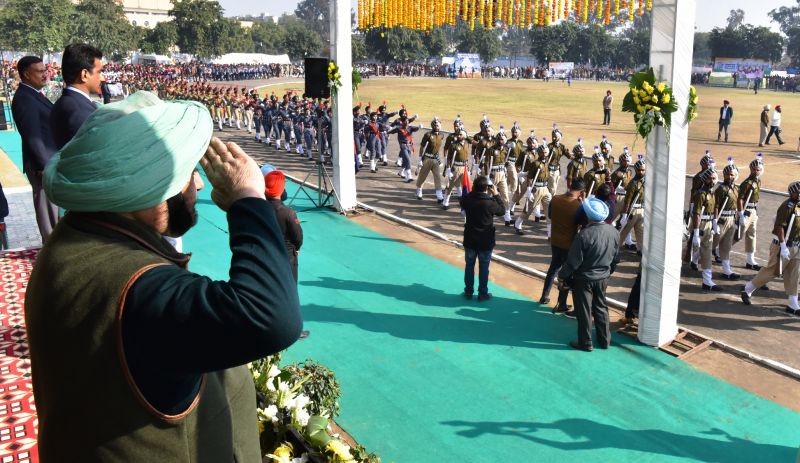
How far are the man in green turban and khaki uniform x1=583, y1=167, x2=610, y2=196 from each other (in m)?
10.6

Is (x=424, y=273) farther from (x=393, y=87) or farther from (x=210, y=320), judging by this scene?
(x=393, y=87)

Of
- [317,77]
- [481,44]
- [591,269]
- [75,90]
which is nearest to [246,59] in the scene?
[481,44]

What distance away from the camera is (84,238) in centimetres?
151

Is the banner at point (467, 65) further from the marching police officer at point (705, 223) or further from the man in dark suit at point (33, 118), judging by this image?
the man in dark suit at point (33, 118)

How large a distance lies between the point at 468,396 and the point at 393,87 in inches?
2142

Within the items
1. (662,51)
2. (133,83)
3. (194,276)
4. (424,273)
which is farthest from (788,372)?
(133,83)

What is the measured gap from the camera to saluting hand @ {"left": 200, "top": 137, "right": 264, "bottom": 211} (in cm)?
163

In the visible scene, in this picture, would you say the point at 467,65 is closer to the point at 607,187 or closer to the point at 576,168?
the point at 576,168

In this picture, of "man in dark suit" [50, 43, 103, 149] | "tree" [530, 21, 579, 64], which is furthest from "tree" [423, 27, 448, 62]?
"man in dark suit" [50, 43, 103, 149]

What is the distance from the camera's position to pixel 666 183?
22.9ft

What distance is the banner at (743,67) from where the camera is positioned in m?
58.5

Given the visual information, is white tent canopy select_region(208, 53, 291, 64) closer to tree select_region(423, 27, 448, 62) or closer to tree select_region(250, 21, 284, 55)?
tree select_region(250, 21, 284, 55)

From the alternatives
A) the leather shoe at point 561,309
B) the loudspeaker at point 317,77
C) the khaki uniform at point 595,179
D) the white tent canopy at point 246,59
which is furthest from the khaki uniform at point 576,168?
the white tent canopy at point 246,59

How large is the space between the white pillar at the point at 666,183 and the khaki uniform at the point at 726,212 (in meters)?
3.29
